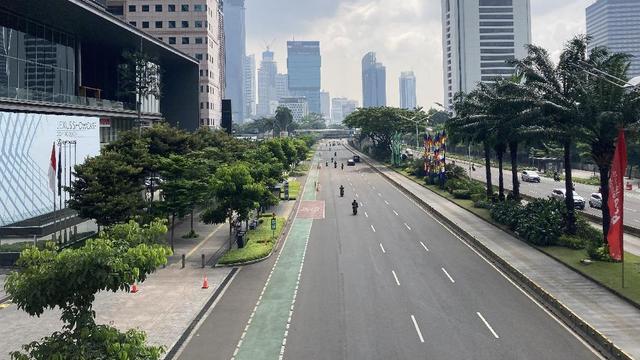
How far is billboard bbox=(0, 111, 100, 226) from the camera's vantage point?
40.4m

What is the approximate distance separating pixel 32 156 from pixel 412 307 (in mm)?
34140

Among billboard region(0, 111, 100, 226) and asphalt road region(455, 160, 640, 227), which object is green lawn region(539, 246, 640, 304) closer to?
asphalt road region(455, 160, 640, 227)

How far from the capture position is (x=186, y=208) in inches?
1531

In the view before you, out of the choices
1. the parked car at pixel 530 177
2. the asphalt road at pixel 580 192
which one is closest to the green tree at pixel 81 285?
the asphalt road at pixel 580 192

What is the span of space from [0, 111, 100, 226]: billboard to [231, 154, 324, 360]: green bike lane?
1813 centimetres

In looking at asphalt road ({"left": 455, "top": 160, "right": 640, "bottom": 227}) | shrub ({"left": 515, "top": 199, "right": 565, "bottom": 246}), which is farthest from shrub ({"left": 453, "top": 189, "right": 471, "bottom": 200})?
shrub ({"left": 515, "top": 199, "right": 565, "bottom": 246})

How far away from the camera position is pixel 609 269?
29266 millimetres

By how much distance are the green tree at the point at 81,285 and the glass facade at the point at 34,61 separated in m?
34.0

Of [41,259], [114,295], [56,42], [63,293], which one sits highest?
[56,42]

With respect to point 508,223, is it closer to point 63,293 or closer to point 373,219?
Result: point 373,219

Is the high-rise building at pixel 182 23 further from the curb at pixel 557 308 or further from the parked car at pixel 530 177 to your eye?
the curb at pixel 557 308

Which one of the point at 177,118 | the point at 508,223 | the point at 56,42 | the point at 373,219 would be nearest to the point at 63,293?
the point at 508,223

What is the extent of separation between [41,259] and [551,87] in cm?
3456

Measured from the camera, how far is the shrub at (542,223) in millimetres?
36188
